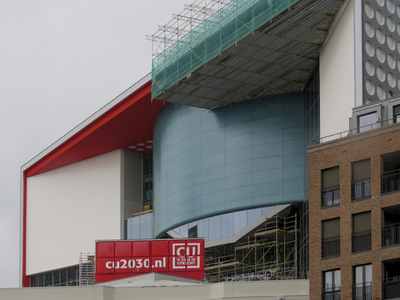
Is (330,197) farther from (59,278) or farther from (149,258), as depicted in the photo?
(59,278)

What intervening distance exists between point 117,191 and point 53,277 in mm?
13282

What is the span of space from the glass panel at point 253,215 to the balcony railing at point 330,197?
19333mm

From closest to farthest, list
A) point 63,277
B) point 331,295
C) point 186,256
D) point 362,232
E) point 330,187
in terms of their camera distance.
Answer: point 362,232
point 331,295
point 330,187
point 186,256
point 63,277

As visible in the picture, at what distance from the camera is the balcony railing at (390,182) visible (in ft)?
145

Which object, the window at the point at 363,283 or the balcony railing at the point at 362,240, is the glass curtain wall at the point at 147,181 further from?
the window at the point at 363,283

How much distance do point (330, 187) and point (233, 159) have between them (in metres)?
21.9

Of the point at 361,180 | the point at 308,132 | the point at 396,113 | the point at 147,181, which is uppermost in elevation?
the point at 308,132

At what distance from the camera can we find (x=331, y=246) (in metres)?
46.1

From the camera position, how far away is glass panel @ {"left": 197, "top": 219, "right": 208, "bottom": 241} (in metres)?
69.8

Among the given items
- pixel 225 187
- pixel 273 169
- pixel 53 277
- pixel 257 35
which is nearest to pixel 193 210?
pixel 225 187

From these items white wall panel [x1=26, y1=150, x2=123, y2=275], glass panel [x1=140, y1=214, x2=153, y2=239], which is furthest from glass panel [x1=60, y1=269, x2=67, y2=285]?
glass panel [x1=140, y1=214, x2=153, y2=239]

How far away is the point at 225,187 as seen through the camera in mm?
68750

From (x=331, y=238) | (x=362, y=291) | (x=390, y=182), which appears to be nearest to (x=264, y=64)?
(x=331, y=238)

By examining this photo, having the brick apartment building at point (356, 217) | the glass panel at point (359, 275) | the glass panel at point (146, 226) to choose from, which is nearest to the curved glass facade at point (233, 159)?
the glass panel at point (146, 226)
